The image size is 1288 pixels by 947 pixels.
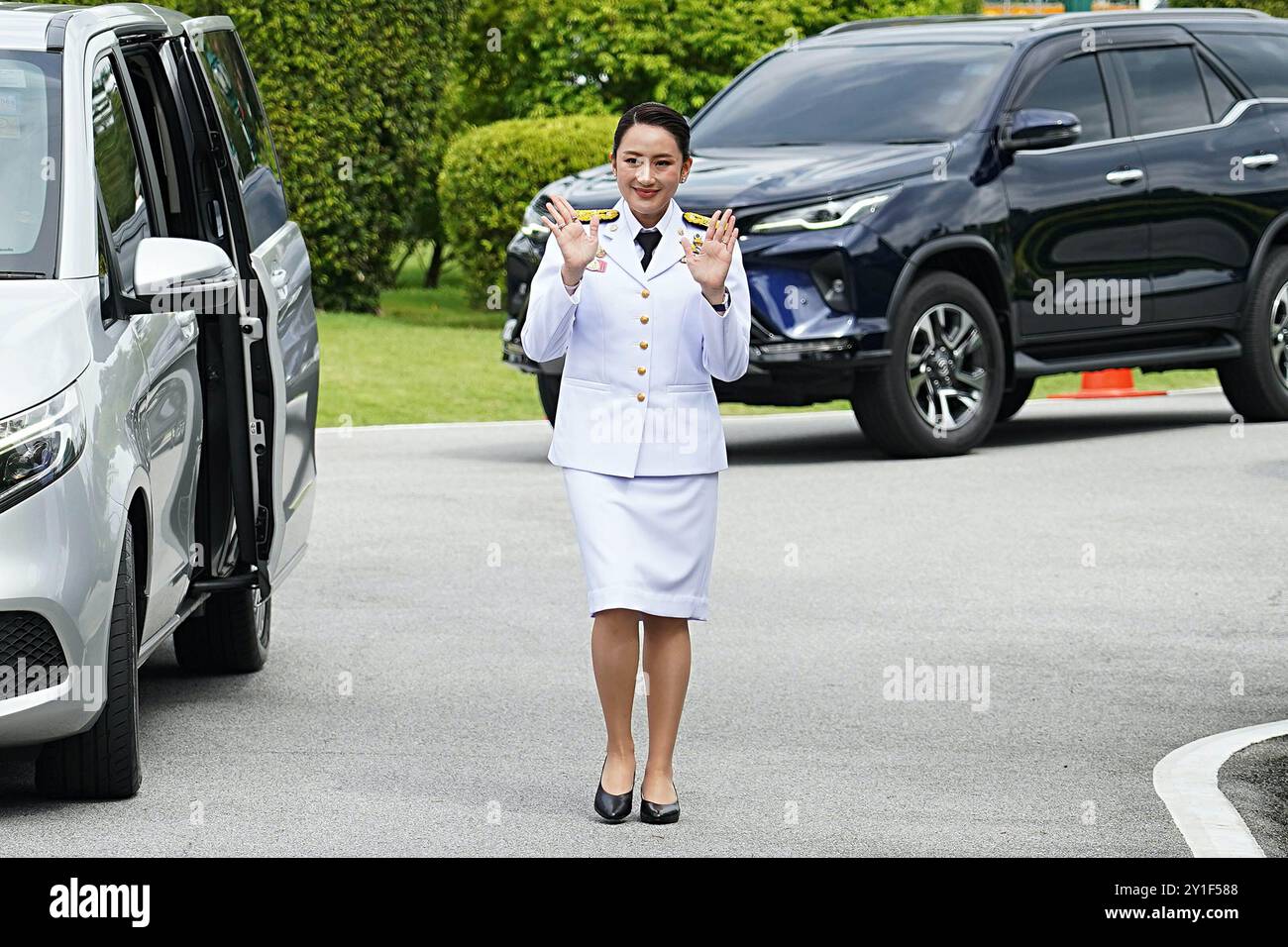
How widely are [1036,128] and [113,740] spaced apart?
26.3 feet

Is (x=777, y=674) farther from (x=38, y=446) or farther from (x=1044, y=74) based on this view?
(x=1044, y=74)

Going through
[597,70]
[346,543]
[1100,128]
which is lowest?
[597,70]

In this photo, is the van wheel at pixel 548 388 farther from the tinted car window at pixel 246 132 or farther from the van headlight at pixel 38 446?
the van headlight at pixel 38 446

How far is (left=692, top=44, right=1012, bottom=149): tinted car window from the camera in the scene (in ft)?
41.9

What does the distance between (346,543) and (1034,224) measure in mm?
4557

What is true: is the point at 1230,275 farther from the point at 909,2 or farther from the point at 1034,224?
the point at 909,2

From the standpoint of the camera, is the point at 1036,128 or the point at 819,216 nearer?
the point at 819,216

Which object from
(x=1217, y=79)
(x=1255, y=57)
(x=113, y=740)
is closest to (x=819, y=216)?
(x=1217, y=79)

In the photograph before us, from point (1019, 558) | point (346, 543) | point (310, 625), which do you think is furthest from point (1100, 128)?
point (310, 625)

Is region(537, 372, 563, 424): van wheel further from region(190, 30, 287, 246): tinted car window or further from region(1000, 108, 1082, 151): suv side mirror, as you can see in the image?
region(190, 30, 287, 246): tinted car window

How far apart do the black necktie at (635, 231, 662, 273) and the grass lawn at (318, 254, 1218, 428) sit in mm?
8548

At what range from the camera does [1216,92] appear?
45.5 ft

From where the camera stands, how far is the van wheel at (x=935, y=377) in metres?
12.1
